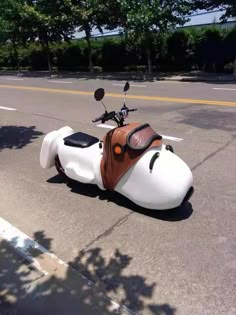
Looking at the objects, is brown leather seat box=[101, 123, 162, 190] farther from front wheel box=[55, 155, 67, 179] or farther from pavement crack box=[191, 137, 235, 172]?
pavement crack box=[191, 137, 235, 172]

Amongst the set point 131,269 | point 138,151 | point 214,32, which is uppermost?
point 214,32

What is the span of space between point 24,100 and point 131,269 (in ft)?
38.1

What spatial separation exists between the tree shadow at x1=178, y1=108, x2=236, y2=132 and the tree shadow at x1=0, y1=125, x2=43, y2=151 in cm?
351

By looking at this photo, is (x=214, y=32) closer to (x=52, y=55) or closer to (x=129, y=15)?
(x=129, y=15)

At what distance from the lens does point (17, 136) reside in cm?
862

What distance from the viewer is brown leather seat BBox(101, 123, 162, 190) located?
443cm

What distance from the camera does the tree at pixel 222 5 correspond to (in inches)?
714

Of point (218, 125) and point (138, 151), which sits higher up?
point (138, 151)

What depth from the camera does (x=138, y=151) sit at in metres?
4.41

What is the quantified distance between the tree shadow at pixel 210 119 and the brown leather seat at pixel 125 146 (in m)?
4.13

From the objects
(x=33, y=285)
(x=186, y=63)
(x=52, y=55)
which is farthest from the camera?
(x=52, y=55)

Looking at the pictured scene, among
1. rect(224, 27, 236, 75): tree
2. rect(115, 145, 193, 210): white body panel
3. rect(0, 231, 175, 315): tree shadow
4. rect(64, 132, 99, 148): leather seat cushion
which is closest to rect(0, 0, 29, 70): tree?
rect(224, 27, 236, 75): tree

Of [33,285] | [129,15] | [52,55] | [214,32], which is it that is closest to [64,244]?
[33,285]

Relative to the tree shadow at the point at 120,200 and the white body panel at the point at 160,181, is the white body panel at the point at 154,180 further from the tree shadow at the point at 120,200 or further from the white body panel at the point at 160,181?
the tree shadow at the point at 120,200
